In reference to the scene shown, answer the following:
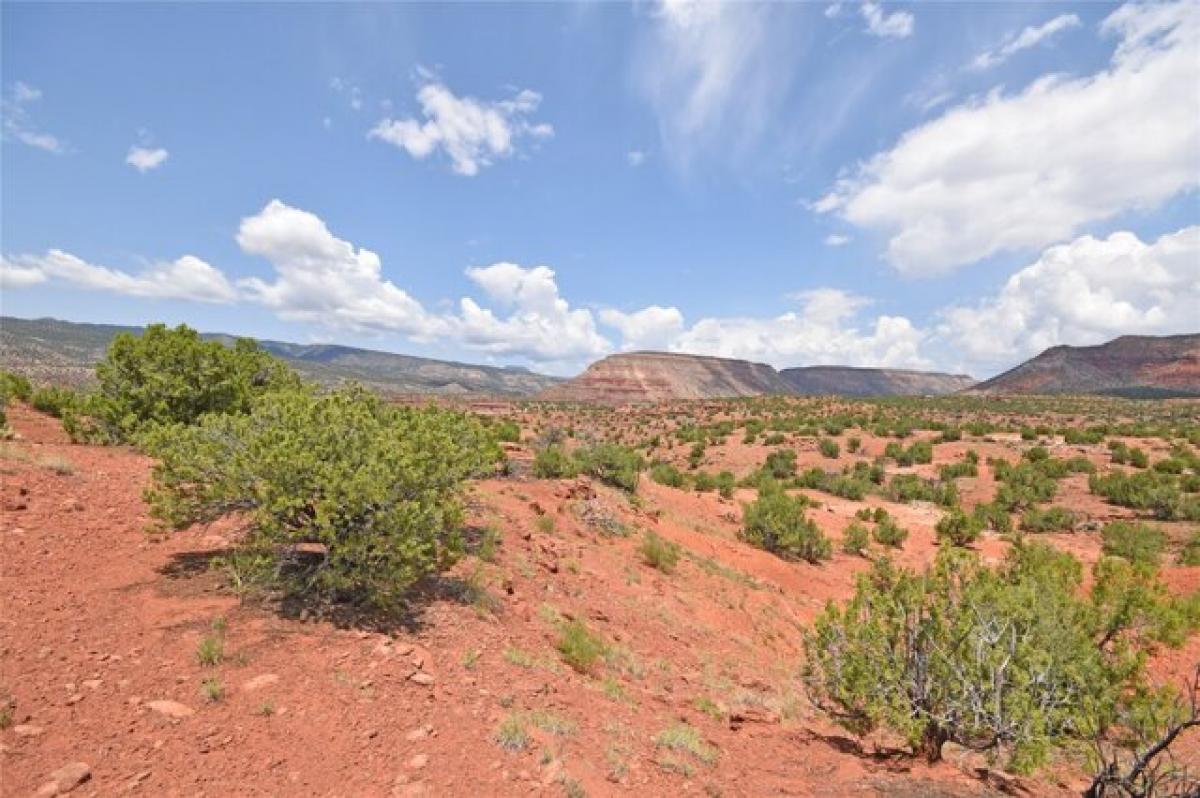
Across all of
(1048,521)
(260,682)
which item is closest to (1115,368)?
(1048,521)

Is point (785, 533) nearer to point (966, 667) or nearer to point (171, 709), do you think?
point (966, 667)

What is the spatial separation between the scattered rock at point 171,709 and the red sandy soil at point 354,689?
28mm

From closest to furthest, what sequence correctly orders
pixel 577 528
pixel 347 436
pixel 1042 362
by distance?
pixel 347 436 < pixel 577 528 < pixel 1042 362

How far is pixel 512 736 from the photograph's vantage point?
543 cm

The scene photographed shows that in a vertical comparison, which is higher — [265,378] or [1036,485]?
[265,378]

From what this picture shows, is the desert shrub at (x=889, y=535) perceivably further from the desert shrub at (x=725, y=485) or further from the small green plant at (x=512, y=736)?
the small green plant at (x=512, y=736)

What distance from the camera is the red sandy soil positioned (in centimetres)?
457

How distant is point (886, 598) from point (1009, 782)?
2026 millimetres

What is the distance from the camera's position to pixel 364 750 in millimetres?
4895

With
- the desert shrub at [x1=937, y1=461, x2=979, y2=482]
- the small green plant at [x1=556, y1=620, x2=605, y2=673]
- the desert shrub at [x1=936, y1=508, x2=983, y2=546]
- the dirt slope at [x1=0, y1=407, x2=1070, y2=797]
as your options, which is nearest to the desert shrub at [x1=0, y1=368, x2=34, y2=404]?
the dirt slope at [x1=0, y1=407, x2=1070, y2=797]

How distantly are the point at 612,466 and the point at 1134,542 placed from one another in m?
17.4

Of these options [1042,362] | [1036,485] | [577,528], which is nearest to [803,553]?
[577,528]

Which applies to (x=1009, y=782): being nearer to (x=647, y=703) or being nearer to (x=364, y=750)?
(x=647, y=703)

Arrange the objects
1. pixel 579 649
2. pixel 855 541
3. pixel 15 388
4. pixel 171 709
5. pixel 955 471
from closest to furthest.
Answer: pixel 171 709 < pixel 579 649 < pixel 15 388 < pixel 855 541 < pixel 955 471
